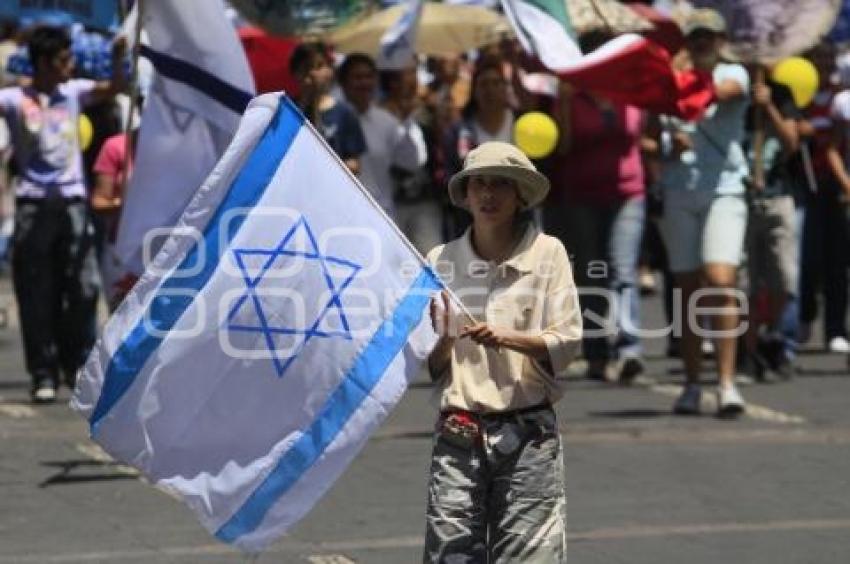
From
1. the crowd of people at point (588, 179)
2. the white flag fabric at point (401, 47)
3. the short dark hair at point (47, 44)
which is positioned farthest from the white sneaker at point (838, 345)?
the short dark hair at point (47, 44)

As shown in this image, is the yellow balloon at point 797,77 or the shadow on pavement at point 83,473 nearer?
the shadow on pavement at point 83,473

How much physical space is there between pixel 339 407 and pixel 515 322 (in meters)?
0.58

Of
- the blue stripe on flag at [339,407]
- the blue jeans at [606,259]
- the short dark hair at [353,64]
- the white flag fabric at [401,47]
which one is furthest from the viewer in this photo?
the white flag fabric at [401,47]

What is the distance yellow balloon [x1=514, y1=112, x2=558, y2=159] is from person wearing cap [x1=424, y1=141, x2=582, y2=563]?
255 inches

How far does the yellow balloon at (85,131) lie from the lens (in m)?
14.2

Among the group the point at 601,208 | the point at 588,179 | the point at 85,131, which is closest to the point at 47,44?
the point at 85,131

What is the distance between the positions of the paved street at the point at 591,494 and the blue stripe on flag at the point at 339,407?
1.69 metres

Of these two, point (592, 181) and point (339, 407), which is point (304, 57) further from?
point (339, 407)

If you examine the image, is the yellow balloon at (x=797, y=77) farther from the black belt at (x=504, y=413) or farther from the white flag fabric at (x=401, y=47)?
the black belt at (x=504, y=413)

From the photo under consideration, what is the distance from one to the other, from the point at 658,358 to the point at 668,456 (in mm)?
4352

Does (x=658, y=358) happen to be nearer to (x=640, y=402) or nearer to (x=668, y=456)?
(x=640, y=402)

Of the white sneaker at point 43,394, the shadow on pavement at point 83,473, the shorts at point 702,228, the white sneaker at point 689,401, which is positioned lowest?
the white sneaker at point 43,394

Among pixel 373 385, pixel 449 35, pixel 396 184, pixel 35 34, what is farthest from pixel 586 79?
pixel 449 35

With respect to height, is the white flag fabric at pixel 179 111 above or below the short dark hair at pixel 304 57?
above
